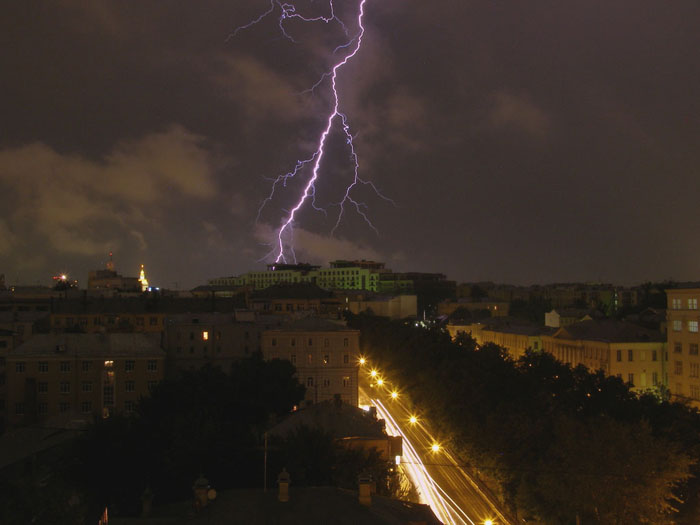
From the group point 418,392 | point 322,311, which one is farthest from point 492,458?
point 322,311

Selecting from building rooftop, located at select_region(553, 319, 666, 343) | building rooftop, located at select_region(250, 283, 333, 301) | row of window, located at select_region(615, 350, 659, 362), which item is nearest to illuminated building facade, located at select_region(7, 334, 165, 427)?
row of window, located at select_region(615, 350, 659, 362)

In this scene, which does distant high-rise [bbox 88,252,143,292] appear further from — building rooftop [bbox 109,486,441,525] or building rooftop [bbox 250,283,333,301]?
building rooftop [bbox 109,486,441,525]

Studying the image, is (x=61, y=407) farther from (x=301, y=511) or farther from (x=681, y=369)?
(x=681, y=369)

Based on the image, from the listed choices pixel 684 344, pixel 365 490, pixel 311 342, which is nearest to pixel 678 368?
pixel 684 344

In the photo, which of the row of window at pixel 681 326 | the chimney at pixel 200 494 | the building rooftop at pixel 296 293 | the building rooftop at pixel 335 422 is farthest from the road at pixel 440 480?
the building rooftop at pixel 296 293

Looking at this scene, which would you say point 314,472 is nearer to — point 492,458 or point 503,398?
point 492,458

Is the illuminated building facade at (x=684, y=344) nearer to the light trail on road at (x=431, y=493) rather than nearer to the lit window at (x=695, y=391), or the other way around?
the lit window at (x=695, y=391)
